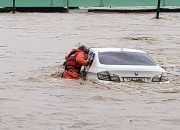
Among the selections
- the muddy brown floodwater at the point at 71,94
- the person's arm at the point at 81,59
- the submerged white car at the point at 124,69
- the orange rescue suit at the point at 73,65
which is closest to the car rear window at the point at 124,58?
the submerged white car at the point at 124,69

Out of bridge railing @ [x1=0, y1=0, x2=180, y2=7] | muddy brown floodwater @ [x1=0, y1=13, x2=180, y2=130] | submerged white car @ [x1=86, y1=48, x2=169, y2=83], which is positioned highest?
submerged white car @ [x1=86, y1=48, x2=169, y2=83]

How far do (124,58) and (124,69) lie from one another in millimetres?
756

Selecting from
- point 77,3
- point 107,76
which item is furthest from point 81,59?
point 77,3

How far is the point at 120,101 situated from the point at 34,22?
2885cm

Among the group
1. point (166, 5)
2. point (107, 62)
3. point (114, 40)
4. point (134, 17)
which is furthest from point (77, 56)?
point (166, 5)

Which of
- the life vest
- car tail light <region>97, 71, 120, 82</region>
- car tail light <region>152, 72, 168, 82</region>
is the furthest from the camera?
the life vest

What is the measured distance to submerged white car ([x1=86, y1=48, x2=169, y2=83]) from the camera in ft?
43.8

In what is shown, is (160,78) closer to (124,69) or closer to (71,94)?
(124,69)

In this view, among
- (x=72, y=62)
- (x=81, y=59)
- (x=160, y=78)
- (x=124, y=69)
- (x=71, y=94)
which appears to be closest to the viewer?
(x=71, y=94)

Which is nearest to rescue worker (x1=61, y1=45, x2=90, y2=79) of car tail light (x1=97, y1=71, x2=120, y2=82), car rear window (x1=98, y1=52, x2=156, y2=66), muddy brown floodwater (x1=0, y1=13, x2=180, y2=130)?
muddy brown floodwater (x1=0, y1=13, x2=180, y2=130)

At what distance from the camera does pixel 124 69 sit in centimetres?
1330

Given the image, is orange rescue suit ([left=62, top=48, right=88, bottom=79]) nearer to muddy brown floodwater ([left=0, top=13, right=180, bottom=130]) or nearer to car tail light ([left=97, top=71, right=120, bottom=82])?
muddy brown floodwater ([left=0, top=13, right=180, bottom=130])

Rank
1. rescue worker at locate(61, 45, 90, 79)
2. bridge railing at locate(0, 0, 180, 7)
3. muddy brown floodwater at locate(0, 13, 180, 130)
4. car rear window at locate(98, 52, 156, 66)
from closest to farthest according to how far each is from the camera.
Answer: muddy brown floodwater at locate(0, 13, 180, 130) → car rear window at locate(98, 52, 156, 66) → rescue worker at locate(61, 45, 90, 79) → bridge railing at locate(0, 0, 180, 7)

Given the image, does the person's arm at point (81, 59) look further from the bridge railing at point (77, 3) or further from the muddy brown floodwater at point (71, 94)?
the bridge railing at point (77, 3)
